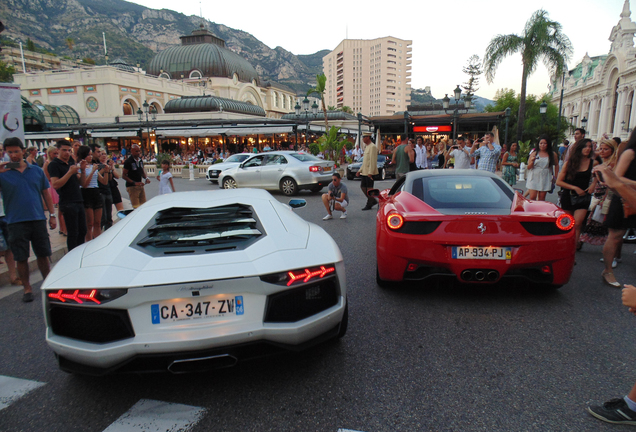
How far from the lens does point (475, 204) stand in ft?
12.8

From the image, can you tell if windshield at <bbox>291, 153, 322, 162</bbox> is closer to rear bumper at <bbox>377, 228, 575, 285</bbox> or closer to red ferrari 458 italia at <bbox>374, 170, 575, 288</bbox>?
red ferrari 458 italia at <bbox>374, 170, 575, 288</bbox>

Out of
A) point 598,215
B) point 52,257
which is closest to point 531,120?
point 598,215

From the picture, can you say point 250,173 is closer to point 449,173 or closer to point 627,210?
point 449,173

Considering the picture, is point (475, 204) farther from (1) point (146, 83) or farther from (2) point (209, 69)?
(2) point (209, 69)

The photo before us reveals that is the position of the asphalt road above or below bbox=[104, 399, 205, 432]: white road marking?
below

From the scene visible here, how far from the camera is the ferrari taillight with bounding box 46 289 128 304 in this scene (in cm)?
205

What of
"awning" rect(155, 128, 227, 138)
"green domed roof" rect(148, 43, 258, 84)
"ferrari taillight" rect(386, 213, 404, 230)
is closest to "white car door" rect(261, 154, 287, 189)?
"ferrari taillight" rect(386, 213, 404, 230)

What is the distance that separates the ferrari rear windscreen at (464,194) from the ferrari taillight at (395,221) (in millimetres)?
396

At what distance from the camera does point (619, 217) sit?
3883mm

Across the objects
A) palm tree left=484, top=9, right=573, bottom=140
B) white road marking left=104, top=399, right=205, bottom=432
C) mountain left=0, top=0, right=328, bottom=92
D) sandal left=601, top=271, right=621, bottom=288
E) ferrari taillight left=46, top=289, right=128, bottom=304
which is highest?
mountain left=0, top=0, right=328, bottom=92

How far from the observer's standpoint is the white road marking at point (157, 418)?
208 cm

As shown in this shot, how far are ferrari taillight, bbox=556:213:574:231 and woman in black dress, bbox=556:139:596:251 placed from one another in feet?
6.61

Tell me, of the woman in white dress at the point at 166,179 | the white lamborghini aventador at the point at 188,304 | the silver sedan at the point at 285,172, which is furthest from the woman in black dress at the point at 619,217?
the silver sedan at the point at 285,172

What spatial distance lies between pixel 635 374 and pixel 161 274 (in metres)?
3.05
